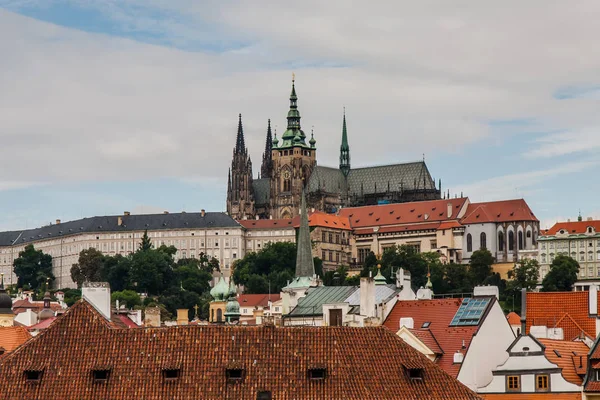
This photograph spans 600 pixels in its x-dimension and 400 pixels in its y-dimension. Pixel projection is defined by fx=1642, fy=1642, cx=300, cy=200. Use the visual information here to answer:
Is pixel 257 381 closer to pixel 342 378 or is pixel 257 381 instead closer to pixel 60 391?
pixel 342 378

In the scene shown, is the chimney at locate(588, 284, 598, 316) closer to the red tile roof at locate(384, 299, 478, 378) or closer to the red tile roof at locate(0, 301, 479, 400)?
the red tile roof at locate(384, 299, 478, 378)

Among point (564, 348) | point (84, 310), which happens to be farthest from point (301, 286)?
point (84, 310)

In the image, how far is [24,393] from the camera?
135ft

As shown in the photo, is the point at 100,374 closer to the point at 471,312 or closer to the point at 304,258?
the point at 471,312

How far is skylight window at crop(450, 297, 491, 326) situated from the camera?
188 feet

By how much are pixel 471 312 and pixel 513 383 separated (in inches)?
298

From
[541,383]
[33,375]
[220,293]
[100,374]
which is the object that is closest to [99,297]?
[33,375]

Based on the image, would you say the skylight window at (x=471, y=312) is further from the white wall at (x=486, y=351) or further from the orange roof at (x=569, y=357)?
the orange roof at (x=569, y=357)

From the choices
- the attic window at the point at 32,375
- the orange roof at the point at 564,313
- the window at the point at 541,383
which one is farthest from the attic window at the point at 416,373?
the orange roof at the point at 564,313

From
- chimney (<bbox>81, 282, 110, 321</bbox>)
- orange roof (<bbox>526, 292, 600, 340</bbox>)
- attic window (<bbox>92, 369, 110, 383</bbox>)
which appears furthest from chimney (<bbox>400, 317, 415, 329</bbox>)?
attic window (<bbox>92, 369, 110, 383</bbox>)

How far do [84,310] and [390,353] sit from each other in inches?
319

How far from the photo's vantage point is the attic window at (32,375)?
4156 cm

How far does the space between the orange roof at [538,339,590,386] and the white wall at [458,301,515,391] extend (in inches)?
118

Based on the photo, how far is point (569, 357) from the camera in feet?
170
